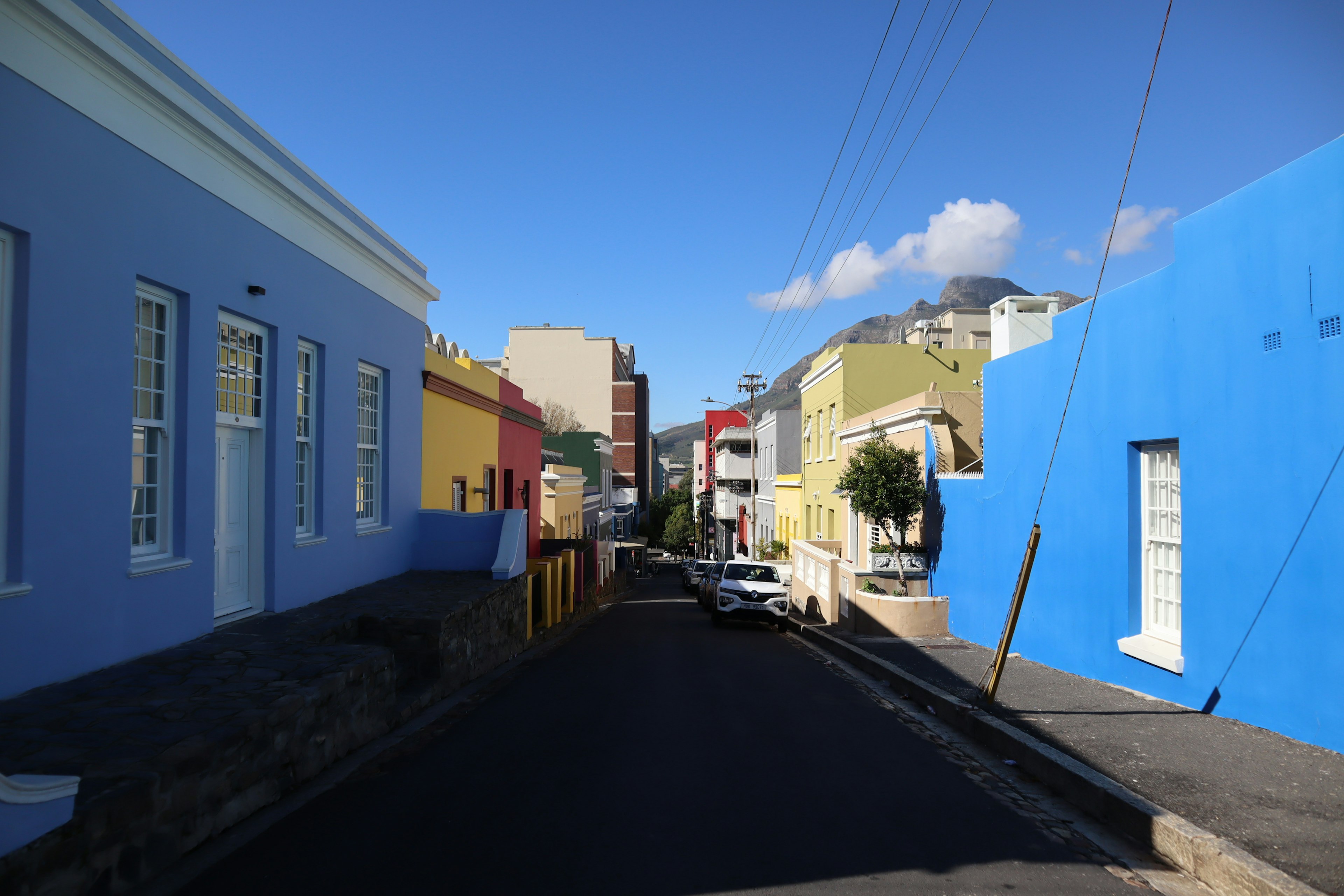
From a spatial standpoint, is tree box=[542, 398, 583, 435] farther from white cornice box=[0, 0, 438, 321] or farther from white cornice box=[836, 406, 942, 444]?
white cornice box=[0, 0, 438, 321]

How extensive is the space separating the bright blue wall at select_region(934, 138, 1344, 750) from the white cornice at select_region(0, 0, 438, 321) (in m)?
9.56

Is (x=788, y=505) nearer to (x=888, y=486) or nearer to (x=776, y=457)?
(x=776, y=457)

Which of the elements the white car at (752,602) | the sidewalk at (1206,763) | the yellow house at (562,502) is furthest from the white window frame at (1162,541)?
the yellow house at (562,502)

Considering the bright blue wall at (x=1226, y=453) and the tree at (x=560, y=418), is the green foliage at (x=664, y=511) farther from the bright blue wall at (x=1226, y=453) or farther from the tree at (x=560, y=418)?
the bright blue wall at (x=1226, y=453)

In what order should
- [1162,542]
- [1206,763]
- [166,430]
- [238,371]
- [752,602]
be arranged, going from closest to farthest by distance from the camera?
[1206,763] < [166,430] < [1162,542] < [238,371] < [752,602]

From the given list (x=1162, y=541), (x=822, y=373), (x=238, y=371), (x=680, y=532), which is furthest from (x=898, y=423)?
(x=680, y=532)

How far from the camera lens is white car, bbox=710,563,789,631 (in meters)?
19.3

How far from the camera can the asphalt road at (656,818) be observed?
14.2 ft

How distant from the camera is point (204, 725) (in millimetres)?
5117

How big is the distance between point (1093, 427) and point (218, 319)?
981 cm

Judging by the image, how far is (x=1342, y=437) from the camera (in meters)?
6.28

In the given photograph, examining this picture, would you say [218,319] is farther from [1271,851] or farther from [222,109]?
[1271,851]

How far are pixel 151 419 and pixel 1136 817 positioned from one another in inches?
324

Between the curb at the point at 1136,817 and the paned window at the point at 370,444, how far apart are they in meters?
8.78
